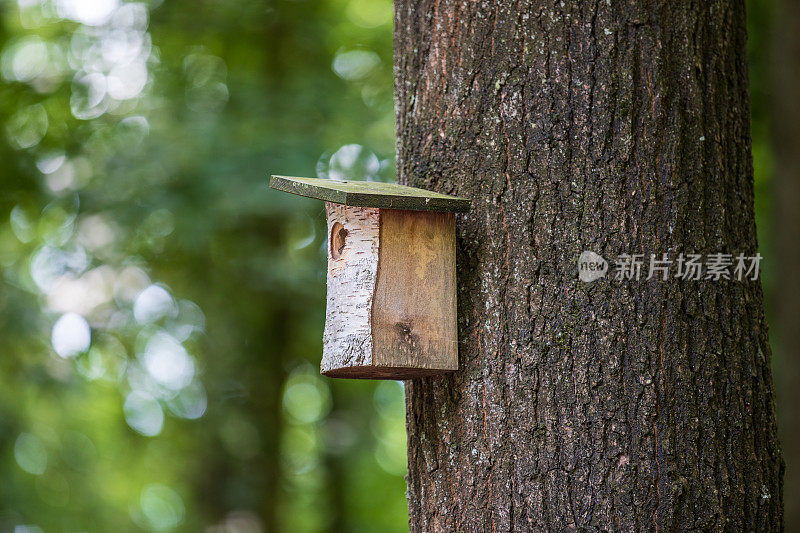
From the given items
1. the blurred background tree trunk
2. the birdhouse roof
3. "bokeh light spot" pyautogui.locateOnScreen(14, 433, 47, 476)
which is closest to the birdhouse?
the birdhouse roof

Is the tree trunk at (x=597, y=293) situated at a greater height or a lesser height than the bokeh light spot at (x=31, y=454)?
greater

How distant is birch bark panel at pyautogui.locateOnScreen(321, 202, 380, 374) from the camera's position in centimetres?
193

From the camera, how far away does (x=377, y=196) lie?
1.89 metres

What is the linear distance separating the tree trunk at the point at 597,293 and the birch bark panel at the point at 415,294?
5cm

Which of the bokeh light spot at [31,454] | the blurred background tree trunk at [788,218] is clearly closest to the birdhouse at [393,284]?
the blurred background tree trunk at [788,218]

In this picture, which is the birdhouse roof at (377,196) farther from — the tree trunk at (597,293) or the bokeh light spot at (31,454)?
the bokeh light spot at (31,454)

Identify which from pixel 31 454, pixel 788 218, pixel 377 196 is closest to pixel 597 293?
pixel 377 196

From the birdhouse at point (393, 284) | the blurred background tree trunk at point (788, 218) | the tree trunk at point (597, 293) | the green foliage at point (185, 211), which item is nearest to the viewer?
the tree trunk at point (597, 293)

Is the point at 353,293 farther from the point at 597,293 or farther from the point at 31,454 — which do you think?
the point at 31,454

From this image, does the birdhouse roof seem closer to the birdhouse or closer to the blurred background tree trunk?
the birdhouse

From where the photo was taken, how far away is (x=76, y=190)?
5789mm

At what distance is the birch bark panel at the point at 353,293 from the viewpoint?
193 cm

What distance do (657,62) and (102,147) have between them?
200 inches

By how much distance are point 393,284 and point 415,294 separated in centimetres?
6
